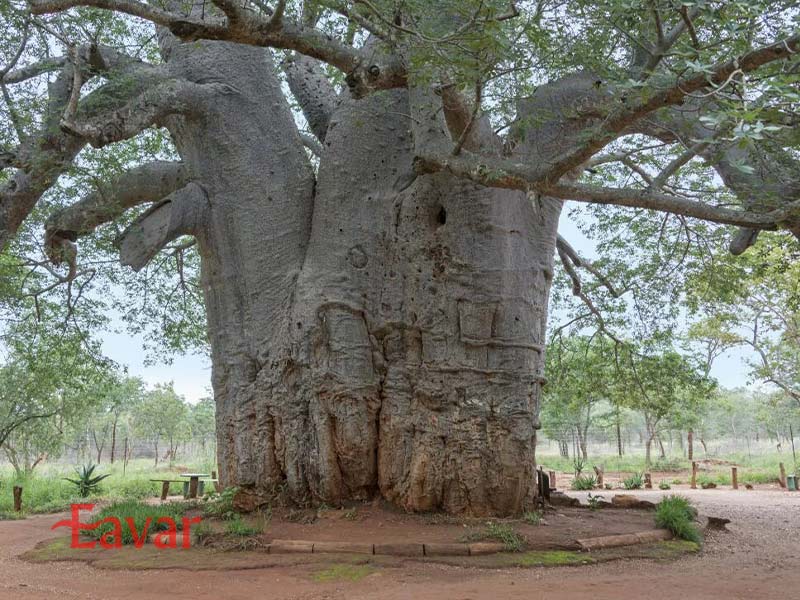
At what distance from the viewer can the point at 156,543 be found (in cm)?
466

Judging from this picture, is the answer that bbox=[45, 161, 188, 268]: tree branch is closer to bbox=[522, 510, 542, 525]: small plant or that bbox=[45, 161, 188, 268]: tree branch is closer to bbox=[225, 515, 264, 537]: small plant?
bbox=[225, 515, 264, 537]: small plant

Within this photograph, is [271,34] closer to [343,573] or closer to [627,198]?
[627,198]

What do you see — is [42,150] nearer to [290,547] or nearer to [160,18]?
[160,18]

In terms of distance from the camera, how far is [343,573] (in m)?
3.92

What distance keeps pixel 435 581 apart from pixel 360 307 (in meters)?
2.44

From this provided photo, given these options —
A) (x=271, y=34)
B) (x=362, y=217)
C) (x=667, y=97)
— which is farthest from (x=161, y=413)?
(x=667, y=97)

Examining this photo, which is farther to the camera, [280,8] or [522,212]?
[522,212]

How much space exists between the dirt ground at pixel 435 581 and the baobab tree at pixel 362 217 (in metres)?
1.10

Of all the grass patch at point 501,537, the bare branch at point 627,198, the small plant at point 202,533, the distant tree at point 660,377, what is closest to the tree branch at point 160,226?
the small plant at point 202,533

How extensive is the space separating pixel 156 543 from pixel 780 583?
394 centimetres

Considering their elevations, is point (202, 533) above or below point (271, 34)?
below

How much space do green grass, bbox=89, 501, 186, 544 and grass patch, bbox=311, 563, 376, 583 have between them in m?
1.71

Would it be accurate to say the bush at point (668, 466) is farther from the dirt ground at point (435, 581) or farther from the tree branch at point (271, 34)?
the tree branch at point (271, 34)

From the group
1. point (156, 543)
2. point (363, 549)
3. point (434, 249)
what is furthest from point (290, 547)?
point (434, 249)
